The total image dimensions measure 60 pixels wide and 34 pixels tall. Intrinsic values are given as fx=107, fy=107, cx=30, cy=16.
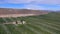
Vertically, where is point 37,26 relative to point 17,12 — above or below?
below

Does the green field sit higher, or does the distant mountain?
the distant mountain

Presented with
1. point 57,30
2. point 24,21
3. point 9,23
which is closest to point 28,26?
point 24,21

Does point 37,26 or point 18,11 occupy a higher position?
point 18,11

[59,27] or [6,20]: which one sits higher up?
[6,20]

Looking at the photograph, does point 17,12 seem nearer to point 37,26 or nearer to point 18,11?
point 18,11

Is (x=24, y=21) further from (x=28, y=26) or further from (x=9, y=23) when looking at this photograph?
(x=9, y=23)

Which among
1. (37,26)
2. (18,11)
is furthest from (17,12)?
A: (37,26)

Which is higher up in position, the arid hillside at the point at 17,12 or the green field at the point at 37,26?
the arid hillside at the point at 17,12

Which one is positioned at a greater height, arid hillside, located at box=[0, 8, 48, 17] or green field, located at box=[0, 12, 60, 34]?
arid hillside, located at box=[0, 8, 48, 17]
